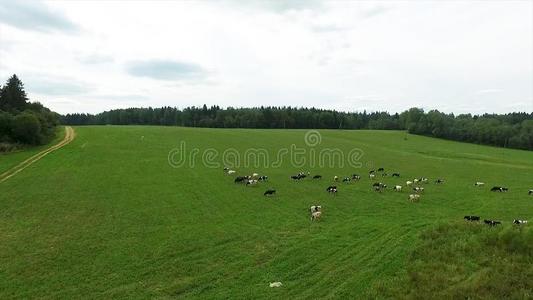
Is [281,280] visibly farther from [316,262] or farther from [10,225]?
[10,225]

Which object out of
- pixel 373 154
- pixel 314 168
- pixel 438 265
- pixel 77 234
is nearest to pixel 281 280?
pixel 438 265

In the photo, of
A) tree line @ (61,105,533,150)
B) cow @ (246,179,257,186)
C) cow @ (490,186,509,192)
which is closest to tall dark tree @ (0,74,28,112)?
cow @ (246,179,257,186)

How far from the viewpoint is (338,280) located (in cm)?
1841

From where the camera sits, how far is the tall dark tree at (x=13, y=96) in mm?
79125

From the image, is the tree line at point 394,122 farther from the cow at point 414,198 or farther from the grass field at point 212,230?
the cow at point 414,198

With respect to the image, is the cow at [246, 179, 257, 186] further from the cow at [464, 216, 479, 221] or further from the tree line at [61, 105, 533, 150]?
the tree line at [61, 105, 533, 150]

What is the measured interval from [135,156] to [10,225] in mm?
32729

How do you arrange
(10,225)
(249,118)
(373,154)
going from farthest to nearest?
(249,118) < (373,154) < (10,225)

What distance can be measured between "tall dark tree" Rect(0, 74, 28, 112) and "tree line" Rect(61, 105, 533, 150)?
3368 inches

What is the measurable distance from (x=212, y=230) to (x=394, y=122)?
157 meters

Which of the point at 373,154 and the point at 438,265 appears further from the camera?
the point at 373,154

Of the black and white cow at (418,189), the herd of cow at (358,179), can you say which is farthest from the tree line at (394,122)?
the black and white cow at (418,189)

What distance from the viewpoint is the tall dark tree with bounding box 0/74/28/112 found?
7912 centimetres

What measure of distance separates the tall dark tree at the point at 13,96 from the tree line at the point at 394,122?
281 feet
